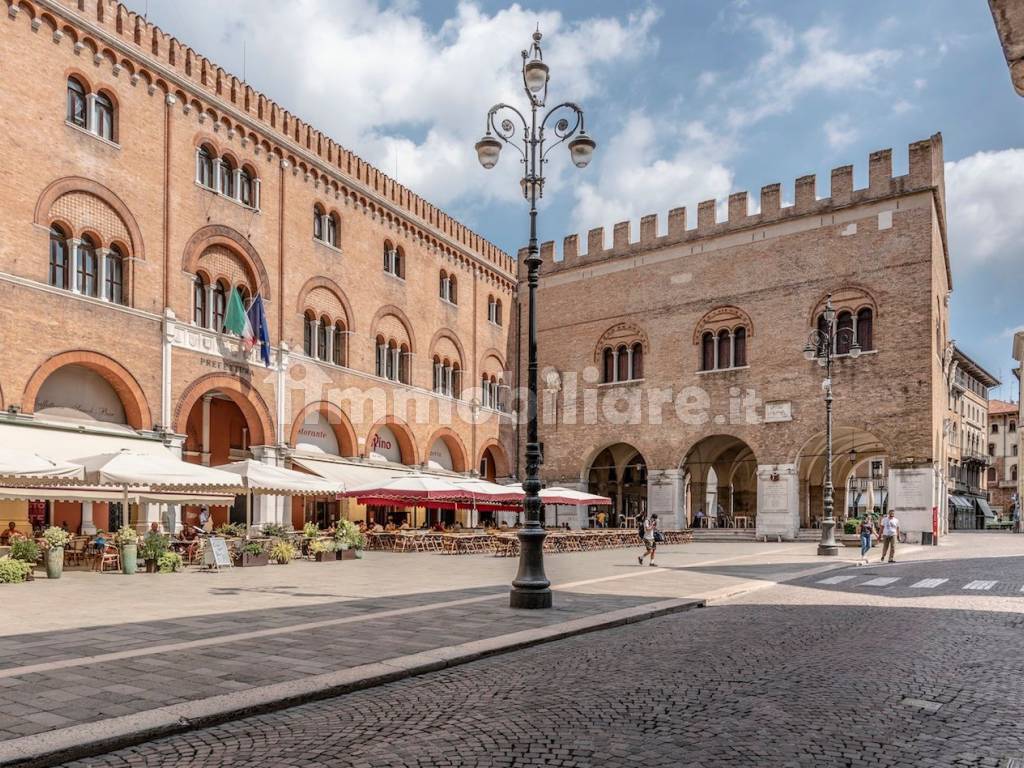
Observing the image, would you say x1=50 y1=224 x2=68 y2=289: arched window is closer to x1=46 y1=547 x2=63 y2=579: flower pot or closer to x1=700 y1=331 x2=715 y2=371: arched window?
x1=46 y1=547 x2=63 y2=579: flower pot

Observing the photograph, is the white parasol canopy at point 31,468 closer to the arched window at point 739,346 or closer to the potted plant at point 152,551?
the potted plant at point 152,551

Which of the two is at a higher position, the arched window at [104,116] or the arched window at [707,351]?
the arched window at [104,116]

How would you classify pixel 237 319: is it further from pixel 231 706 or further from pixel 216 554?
pixel 231 706

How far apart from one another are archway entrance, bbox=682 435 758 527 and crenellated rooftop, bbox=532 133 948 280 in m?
8.52

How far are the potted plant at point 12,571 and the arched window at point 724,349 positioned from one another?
84.7 feet

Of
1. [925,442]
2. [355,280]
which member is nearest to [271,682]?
[355,280]

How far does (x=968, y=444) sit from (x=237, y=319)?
5523 cm

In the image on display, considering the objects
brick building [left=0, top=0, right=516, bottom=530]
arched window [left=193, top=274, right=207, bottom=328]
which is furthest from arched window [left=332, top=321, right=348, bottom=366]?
arched window [left=193, top=274, right=207, bottom=328]

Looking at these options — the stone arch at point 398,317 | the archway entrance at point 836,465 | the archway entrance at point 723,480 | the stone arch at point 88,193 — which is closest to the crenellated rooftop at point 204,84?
the stone arch at point 88,193

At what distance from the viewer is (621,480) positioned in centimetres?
3822

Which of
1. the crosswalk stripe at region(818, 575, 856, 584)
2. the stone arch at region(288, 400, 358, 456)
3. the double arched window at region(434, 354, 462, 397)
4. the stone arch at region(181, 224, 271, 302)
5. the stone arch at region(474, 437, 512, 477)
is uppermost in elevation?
the stone arch at region(181, 224, 271, 302)

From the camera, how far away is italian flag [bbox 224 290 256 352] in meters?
22.5

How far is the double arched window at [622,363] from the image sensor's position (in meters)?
35.9

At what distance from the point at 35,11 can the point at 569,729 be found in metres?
19.7
